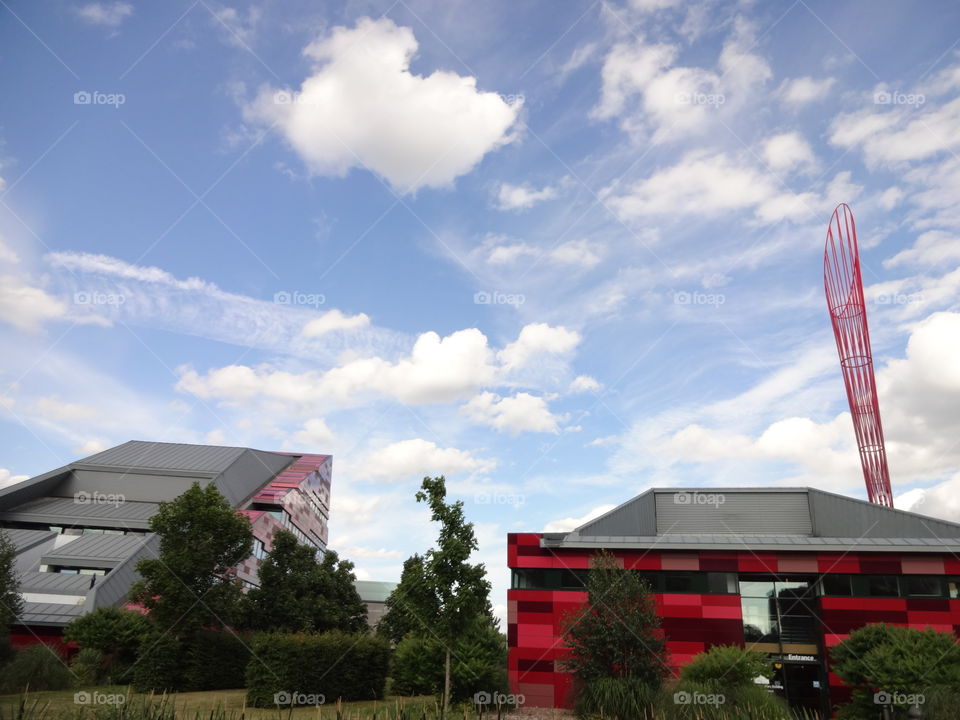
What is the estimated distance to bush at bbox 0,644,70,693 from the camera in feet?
83.7

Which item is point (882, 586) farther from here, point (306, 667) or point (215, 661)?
point (215, 661)

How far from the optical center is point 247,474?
68.9 m

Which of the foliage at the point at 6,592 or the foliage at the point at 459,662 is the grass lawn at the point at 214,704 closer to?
the foliage at the point at 459,662

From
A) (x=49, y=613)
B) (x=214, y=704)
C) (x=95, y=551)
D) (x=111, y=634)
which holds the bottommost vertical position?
(x=214, y=704)

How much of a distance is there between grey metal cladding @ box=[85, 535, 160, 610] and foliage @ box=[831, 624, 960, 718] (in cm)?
3874

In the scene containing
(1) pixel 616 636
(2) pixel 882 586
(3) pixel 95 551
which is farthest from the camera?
(3) pixel 95 551

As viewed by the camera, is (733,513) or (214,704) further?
(733,513)

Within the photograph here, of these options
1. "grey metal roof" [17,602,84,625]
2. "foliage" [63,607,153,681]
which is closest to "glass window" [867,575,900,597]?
"foliage" [63,607,153,681]

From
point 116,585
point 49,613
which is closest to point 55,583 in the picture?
point 49,613

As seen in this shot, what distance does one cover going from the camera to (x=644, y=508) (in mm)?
36375

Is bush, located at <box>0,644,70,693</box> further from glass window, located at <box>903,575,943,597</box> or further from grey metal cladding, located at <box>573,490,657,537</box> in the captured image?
glass window, located at <box>903,575,943,597</box>

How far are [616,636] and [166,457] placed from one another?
193 ft

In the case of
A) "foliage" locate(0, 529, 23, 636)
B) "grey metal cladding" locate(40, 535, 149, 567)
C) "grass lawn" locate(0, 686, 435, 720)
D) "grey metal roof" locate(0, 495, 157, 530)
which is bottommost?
"grass lawn" locate(0, 686, 435, 720)

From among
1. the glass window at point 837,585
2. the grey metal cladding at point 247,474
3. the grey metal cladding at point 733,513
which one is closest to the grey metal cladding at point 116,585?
the grey metal cladding at point 247,474
